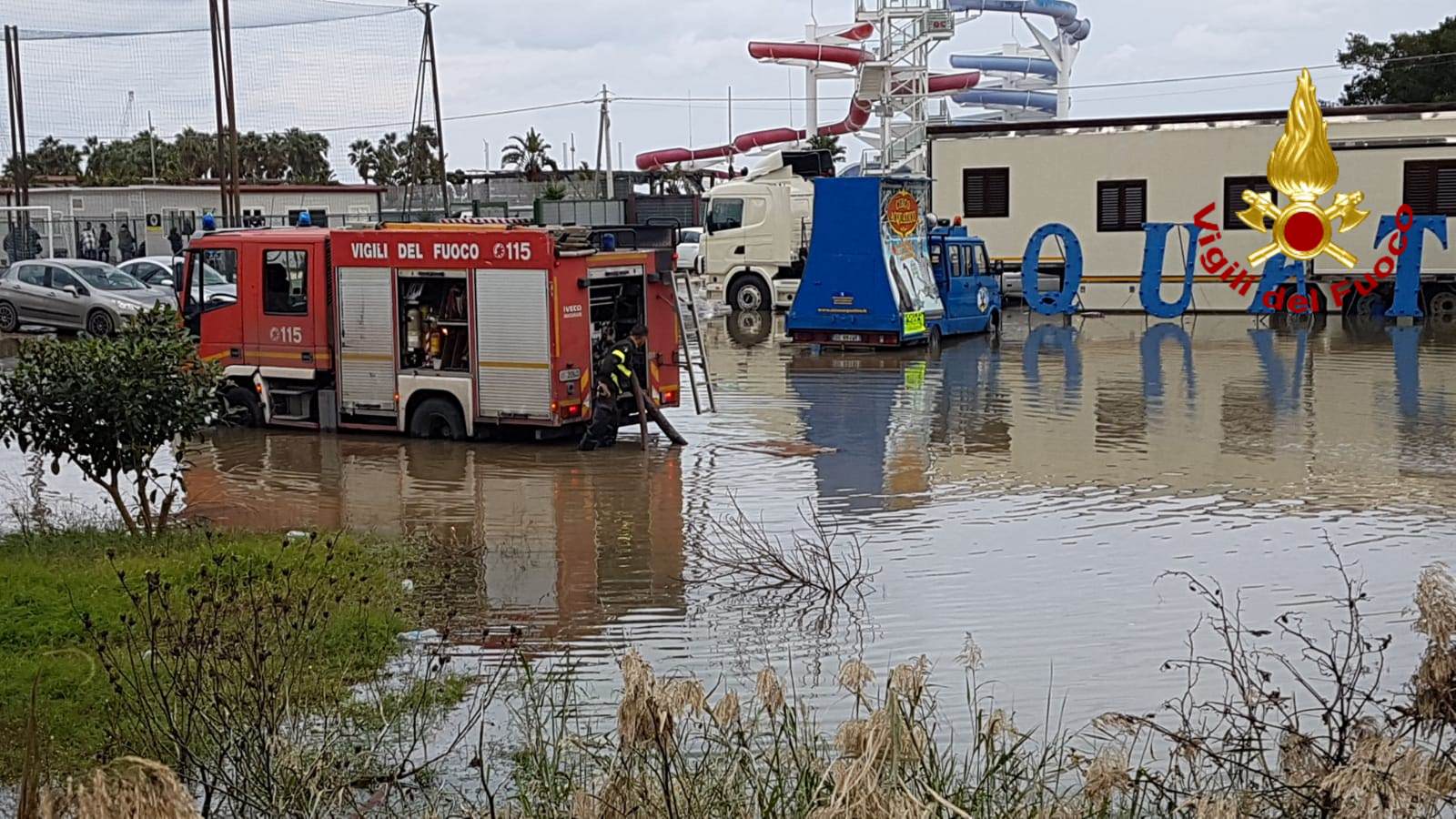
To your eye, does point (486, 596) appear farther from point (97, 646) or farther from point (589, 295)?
point (589, 295)

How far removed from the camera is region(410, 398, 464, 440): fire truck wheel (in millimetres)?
17172

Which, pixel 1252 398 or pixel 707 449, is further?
pixel 1252 398

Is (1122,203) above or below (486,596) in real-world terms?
above

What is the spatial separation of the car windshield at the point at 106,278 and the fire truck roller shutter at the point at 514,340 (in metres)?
17.2

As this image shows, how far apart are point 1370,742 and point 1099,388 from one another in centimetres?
1818

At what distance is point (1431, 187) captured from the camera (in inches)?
1371

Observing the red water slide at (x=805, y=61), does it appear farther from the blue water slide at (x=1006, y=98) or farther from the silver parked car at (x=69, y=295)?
the silver parked car at (x=69, y=295)

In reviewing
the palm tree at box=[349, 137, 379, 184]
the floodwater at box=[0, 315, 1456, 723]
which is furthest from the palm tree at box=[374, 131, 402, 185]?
the floodwater at box=[0, 315, 1456, 723]

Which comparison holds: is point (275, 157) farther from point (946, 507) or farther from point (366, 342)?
point (946, 507)

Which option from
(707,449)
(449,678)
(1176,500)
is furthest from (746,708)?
(707,449)

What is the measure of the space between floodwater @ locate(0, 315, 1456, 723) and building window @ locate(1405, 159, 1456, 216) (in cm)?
1236

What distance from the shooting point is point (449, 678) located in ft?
27.6

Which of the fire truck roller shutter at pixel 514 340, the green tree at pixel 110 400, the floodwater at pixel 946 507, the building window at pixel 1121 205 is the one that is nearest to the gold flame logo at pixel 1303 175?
the floodwater at pixel 946 507

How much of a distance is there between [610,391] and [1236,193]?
23883 millimetres
